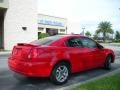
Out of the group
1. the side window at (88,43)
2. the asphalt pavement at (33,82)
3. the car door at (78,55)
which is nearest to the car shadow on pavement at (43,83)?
the asphalt pavement at (33,82)

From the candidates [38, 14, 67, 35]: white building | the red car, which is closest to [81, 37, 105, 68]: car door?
the red car

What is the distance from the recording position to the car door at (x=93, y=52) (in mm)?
8710

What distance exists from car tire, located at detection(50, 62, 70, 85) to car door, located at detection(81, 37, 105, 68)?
1.38m

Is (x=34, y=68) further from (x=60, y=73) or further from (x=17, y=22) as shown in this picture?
(x=17, y=22)

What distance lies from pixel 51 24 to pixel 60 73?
48213mm

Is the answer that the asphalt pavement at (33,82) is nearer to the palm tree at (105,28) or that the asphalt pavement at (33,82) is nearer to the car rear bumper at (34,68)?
the car rear bumper at (34,68)

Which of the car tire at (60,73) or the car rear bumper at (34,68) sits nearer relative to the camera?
the car rear bumper at (34,68)

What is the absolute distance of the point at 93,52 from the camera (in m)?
8.84

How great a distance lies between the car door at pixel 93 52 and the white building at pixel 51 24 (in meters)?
43.2

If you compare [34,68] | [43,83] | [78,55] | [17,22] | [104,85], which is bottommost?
[43,83]

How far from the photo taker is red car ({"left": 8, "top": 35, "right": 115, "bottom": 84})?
6.87 meters

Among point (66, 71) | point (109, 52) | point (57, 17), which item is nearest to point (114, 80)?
point (66, 71)

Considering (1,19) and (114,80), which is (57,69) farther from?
(1,19)

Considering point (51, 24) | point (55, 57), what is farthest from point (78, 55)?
point (51, 24)
